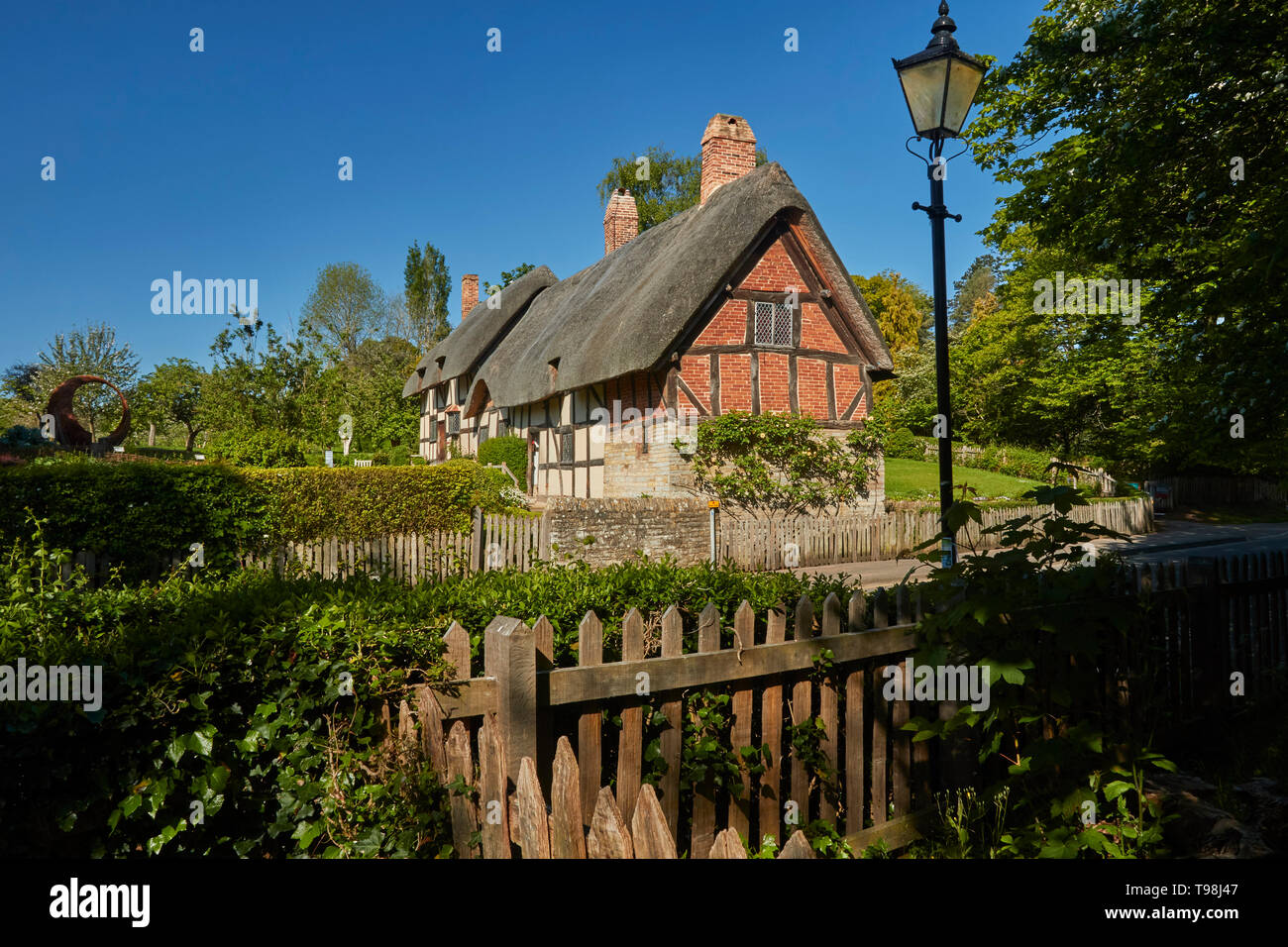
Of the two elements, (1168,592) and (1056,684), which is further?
(1168,592)

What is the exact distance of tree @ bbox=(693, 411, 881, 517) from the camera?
15.9 meters

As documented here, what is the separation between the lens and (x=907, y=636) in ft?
Result: 12.6

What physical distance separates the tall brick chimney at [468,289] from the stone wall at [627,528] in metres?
28.3

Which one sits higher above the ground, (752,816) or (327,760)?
(327,760)

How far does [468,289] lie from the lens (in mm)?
39031

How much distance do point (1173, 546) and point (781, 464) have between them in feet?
29.8

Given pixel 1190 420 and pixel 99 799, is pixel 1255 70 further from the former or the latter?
pixel 99 799

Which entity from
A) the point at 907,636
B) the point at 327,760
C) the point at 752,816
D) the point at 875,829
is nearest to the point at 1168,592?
the point at 907,636

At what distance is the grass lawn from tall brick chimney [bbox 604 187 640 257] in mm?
13229

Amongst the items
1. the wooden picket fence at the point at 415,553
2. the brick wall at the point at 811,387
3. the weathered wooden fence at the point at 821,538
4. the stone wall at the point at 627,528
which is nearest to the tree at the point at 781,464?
the brick wall at the point at 811,387

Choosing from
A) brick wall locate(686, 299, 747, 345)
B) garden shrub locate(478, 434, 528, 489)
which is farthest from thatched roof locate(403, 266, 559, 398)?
brick wall locate(686, 299, 747, 345)

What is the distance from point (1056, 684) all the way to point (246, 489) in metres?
10.9

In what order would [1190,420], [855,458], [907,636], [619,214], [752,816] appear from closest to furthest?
1. [752,816]
2. [907,636]
3. [1190,420]
4. [855,458]
5. [619,214]

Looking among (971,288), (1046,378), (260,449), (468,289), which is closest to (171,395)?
Result: (468,289)
